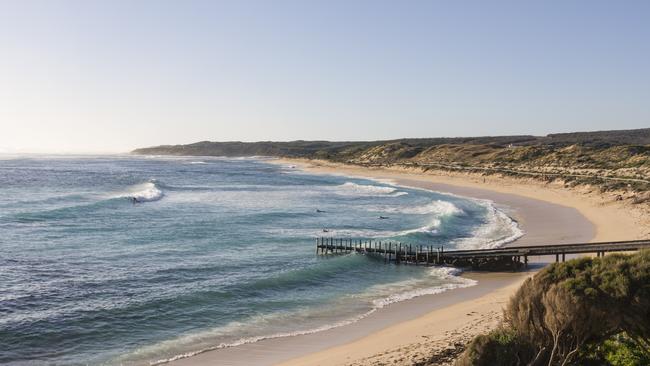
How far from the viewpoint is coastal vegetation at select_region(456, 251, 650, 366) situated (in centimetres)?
1101

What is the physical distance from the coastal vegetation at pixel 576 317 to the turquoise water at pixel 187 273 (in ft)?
30.1

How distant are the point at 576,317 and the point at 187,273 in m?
20.4

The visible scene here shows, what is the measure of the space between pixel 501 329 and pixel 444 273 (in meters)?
17.0

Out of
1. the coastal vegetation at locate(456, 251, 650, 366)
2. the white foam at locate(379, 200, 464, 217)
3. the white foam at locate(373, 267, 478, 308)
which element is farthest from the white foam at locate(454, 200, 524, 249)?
the coastal vegetation at locate(456, 251, 650, 366)

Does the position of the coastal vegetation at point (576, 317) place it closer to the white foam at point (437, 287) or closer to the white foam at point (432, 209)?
the white foam at point (437, 287)

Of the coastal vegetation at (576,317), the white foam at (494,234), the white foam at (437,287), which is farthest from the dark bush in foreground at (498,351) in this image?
the white foam at (494,234)

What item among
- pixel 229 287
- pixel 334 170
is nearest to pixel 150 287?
pixel 229 287

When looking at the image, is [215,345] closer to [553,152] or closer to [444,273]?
[444,273]

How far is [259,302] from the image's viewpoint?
2344 cm

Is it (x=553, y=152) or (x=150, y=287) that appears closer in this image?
(x=150, y=287)

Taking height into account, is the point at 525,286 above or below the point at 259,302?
above

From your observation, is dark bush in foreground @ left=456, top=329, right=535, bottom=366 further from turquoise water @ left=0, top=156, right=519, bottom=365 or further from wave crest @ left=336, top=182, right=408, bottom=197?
wave crest @ left=336, top=182, right=408, bottom=197

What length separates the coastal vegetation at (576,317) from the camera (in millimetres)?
11008

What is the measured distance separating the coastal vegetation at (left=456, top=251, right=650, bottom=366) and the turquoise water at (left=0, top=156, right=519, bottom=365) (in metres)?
9.17
